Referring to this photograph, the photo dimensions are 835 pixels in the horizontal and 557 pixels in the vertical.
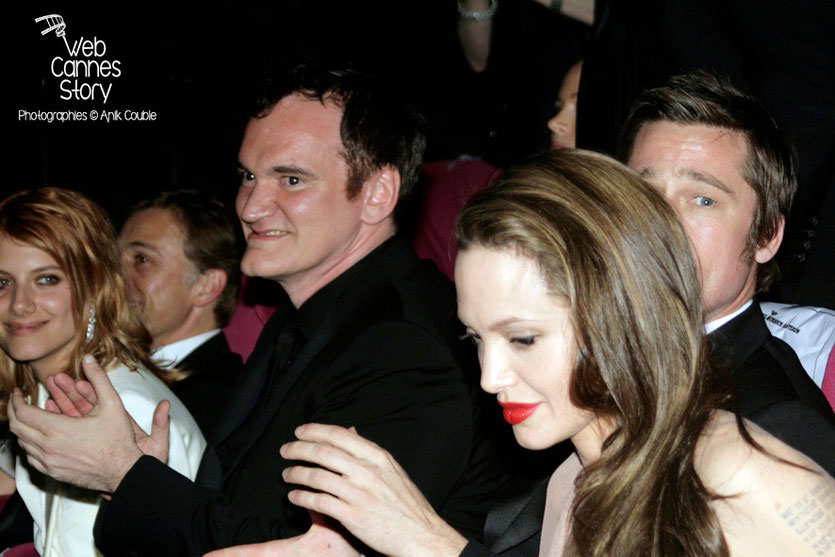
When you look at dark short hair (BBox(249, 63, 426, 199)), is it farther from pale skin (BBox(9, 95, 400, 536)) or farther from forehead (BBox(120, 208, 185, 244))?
forehead (BBox(120, 208, 185, 244))

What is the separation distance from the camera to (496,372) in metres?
1.42

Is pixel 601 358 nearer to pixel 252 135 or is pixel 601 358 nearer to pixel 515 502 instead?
pixel 515 502

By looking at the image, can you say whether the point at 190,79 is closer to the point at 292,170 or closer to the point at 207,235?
the point at 207,235

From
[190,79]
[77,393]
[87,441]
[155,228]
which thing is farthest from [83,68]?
[87,441]

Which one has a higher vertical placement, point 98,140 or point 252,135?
point 98,140

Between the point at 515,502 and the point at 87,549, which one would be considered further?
the point at 87,549

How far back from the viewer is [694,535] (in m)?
1.22

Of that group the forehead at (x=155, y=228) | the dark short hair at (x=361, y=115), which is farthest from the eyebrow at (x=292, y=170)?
the forehead at (x=155, y=228)

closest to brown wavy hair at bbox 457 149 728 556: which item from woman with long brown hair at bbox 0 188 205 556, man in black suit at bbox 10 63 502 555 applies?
man in black suit at bbox 10 63 502 555

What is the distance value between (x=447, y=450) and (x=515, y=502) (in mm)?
246

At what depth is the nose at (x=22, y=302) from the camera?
104 inches

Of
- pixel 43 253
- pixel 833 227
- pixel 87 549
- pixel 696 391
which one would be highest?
pixel 43 253

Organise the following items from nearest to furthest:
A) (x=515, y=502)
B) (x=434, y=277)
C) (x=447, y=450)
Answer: (x=515, y=502), (x=447, y=450), (x=434, y=277)

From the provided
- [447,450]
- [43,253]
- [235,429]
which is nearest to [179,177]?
[43,253]
